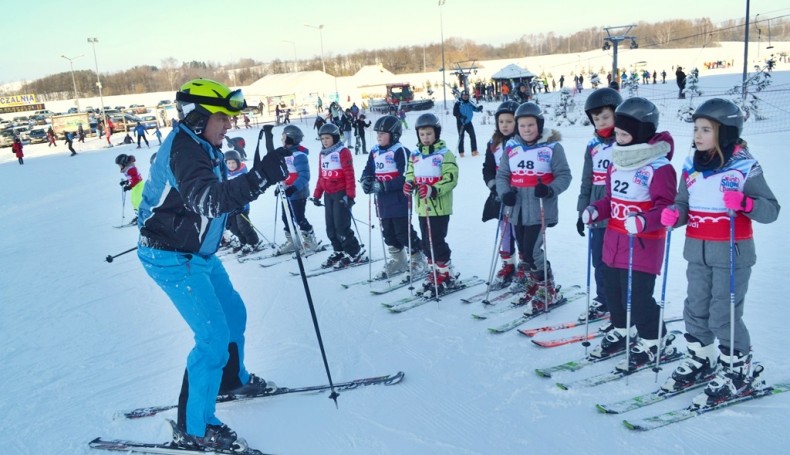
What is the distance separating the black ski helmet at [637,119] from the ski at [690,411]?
5.15 feet

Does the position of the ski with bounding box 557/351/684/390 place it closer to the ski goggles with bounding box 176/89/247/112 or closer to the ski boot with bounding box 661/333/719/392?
the ski boot with bounding box 661/333/719/392

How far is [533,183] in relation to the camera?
4641 mm

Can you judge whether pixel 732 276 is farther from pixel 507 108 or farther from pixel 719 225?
pixel 507 108

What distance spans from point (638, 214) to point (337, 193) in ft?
13.5

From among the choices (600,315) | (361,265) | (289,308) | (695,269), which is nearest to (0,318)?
(289,308)

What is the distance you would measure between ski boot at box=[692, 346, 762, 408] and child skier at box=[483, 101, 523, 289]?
223 centimetres

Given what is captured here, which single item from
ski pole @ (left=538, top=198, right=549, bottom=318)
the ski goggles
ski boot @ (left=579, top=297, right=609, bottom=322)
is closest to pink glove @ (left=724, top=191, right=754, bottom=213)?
ski pole @ (left=538, top=198, right=549, bottom=318)

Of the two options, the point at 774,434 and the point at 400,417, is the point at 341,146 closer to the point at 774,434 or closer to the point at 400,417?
the point at 400,417

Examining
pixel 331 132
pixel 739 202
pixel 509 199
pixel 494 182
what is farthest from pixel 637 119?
pixel 331 132

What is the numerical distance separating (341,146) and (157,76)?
133 m

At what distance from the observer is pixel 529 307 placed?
4805mm

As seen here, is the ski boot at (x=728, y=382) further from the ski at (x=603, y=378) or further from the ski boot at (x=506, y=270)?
the ski boot at (x=506, y=270)

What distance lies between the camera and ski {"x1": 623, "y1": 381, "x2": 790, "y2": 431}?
3004 millimetres

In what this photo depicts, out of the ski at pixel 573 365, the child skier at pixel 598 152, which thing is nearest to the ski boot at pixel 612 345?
the ski at pixel 573 365
